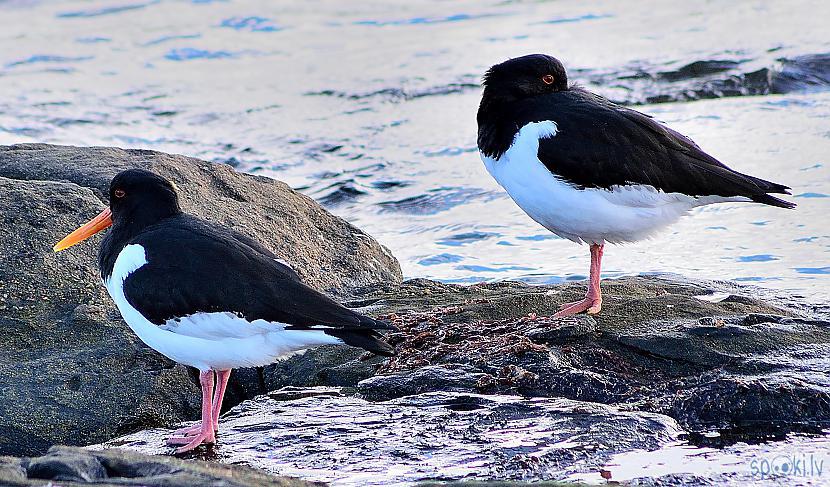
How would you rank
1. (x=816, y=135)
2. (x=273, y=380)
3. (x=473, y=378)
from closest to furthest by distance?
(x=473, y=378)
(x=273, y=380)
(x=816, y=135)

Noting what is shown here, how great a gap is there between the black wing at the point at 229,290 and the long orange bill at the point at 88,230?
0.78 meters

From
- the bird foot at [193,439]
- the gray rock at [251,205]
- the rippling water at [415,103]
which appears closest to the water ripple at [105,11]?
the rippling water at [415,103]

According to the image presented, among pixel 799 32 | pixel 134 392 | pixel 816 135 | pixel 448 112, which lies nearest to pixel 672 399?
pixel 134 392

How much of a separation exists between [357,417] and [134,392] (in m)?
1.18

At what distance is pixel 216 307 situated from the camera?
484 cm

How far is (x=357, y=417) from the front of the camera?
5023mm

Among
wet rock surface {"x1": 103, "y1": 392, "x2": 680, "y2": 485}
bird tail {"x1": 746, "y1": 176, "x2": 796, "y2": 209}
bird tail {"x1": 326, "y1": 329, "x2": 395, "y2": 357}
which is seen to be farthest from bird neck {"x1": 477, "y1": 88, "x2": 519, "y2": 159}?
bird tail {"x1": 326, "y1": 329, "x2": 395, "y2": 357}

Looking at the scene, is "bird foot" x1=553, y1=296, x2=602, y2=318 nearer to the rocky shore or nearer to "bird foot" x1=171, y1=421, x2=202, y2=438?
the rocky shore

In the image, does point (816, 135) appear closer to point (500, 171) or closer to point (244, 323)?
point (500, 171)

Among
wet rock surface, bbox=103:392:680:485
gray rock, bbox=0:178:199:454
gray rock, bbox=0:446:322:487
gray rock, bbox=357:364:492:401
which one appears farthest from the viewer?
gray rock, bbox=357:364:492:401

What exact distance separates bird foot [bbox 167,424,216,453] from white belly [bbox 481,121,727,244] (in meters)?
2.27

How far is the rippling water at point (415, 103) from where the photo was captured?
884 centimetres

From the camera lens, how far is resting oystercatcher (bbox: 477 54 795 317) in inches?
236

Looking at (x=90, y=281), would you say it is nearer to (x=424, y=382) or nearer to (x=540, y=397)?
(x=424, y=382)
